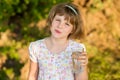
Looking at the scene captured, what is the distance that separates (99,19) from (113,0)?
34 centimetres

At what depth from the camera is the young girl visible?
278 cm

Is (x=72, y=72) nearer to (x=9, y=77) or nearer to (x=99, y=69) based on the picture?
(x=99, y=69)

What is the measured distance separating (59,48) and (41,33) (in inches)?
103

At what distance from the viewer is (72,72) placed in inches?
114

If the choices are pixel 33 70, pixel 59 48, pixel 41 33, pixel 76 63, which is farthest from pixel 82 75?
pixel 41 33

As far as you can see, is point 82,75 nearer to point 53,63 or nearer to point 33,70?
point 53,63

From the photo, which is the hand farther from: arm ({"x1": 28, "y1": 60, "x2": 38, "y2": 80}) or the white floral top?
arm ({"x1": 28, "y1": 60, "x2": 38, "y2": 80})

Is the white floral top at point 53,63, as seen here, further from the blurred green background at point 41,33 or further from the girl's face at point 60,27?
the blurred green background at point 41,33

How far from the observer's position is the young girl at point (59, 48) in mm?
2781

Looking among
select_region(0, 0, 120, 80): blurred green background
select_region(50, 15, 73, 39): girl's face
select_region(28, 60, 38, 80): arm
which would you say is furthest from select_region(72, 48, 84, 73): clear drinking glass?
select_region(0, 0, 120, 80): blurred green background

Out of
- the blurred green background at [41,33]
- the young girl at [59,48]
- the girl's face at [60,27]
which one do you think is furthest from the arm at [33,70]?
the blurred green background at [41,33]

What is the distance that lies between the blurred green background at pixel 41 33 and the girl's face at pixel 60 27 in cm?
221

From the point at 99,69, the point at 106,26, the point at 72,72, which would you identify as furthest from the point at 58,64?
the point at 106,26

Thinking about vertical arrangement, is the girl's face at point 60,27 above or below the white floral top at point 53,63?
above
